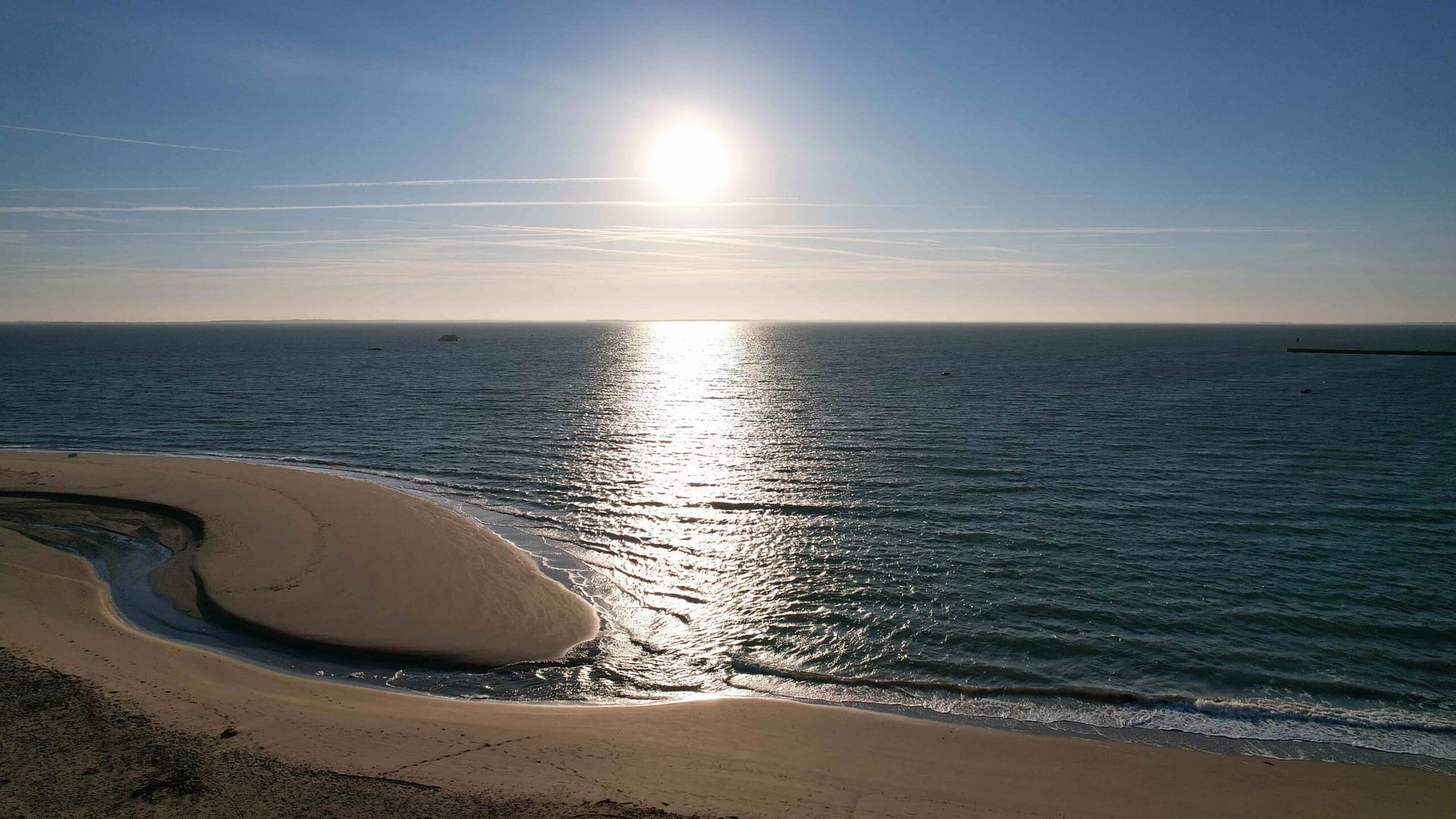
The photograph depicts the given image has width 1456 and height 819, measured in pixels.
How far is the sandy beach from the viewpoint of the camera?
36.2 feet

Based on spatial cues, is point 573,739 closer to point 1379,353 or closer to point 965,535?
point 965,535

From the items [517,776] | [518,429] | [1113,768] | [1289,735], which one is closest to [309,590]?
[517,776]

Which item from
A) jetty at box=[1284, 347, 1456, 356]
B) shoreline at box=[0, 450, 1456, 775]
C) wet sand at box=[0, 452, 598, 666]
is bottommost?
shoreline at box=[0, 450, 1456, 775]

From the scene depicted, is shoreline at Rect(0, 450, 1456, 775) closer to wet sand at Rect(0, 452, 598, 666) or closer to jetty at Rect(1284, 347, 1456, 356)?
wet sand at Rect(0, 452, 598, 666)

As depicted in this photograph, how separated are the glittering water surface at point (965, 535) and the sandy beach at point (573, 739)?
4.59 ft

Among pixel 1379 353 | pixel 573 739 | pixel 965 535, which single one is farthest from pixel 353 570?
pixel 1379 353

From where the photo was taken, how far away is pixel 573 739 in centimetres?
1272

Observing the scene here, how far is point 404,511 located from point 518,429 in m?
21.9

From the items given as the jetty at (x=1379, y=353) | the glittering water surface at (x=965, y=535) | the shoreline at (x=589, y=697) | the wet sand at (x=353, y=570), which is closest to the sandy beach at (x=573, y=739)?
the wet sand at (x=353, y=570)

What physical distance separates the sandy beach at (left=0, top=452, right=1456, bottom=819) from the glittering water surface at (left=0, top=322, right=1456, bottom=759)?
4.59 feet

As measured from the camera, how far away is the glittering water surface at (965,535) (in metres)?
16.0

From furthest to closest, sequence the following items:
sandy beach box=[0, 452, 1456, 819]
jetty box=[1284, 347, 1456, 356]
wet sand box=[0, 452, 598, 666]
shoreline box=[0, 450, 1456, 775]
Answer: jetty box=[1284, 347, 1456, 356] → wet sand box=[0, 452, 598, 666] → shoreline box=[0, 450, 1456, 775] → sandy beach box=[0, 452, 1456, 819]

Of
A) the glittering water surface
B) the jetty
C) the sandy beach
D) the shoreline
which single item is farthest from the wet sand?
the jetty

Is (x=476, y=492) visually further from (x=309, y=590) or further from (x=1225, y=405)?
(x=1225, y=405)
